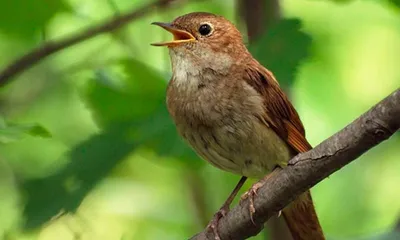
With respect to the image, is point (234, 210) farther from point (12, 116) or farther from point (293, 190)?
point (12, 116)

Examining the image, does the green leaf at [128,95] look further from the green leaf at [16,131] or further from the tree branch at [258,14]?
the green leaf at [16,131]

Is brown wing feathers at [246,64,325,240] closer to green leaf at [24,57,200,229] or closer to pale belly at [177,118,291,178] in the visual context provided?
pale belly at [177,118,291,178]

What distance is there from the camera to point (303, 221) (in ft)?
19.5

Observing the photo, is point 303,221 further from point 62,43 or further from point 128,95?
point 62,43

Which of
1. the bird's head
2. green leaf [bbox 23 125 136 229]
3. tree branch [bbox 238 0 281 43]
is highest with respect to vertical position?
the bird's head

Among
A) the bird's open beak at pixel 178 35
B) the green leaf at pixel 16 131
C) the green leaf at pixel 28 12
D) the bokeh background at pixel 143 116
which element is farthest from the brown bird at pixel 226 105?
the green leaf at pixel 16 131

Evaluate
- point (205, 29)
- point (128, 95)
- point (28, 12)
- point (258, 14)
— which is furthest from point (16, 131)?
point (258, 14)

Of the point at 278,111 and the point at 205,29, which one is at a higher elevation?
the point at 205,29

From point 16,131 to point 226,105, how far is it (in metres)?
1.20

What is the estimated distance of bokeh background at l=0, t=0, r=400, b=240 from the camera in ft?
18.5

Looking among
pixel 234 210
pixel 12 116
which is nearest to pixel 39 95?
pixel 12 116

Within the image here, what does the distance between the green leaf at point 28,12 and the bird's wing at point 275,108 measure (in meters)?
1.25

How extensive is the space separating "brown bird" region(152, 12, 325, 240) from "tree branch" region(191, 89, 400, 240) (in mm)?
329

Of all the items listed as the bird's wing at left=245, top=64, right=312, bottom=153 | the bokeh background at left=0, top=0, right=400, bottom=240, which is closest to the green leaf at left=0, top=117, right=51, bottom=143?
the bokeh background at left=0, top=0, right=400, bottom=240
